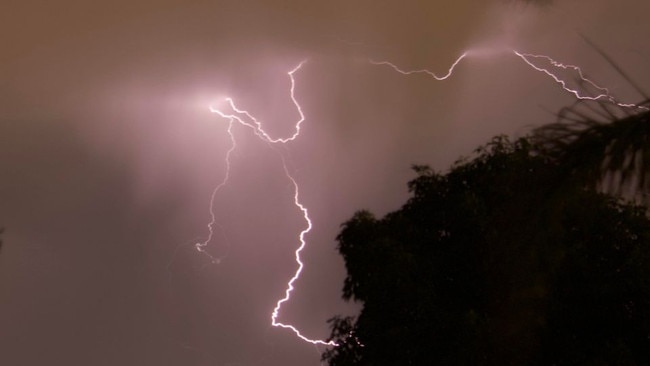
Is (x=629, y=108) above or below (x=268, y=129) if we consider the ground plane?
below

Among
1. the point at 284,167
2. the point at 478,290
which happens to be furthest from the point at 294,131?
the point at 478,290

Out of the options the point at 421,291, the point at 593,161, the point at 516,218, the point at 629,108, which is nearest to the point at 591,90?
the point at 629,108

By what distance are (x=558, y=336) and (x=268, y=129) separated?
21.4ft

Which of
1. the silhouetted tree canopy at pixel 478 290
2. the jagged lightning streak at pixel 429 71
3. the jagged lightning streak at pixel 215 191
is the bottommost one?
the silhouetted tree canopy at pixel 478 290

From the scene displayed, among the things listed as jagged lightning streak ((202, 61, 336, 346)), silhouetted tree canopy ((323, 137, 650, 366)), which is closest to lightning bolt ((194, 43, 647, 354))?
jagged lightning streak ((202, 61, 336, 346))

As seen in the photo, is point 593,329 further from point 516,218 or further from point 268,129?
point 268,129

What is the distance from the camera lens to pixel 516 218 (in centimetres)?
147

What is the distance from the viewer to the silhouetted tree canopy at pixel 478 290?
530cm

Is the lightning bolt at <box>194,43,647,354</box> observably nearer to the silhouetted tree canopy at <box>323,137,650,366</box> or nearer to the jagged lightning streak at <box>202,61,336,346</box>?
the jagged lightning streak at <box>202,61,336,346</box>

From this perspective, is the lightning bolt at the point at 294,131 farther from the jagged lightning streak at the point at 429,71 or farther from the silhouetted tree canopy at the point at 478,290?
the silhouetted tree canopy at the point at 478,290

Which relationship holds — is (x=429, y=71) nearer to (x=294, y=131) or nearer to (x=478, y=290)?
(x=294, y=131)

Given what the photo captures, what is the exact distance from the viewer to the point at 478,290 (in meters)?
5.77

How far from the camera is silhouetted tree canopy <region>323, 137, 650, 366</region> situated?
5.30m

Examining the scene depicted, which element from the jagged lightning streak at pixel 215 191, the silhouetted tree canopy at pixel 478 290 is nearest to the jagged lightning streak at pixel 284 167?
the jagged lightning streak at pixel 215 191
